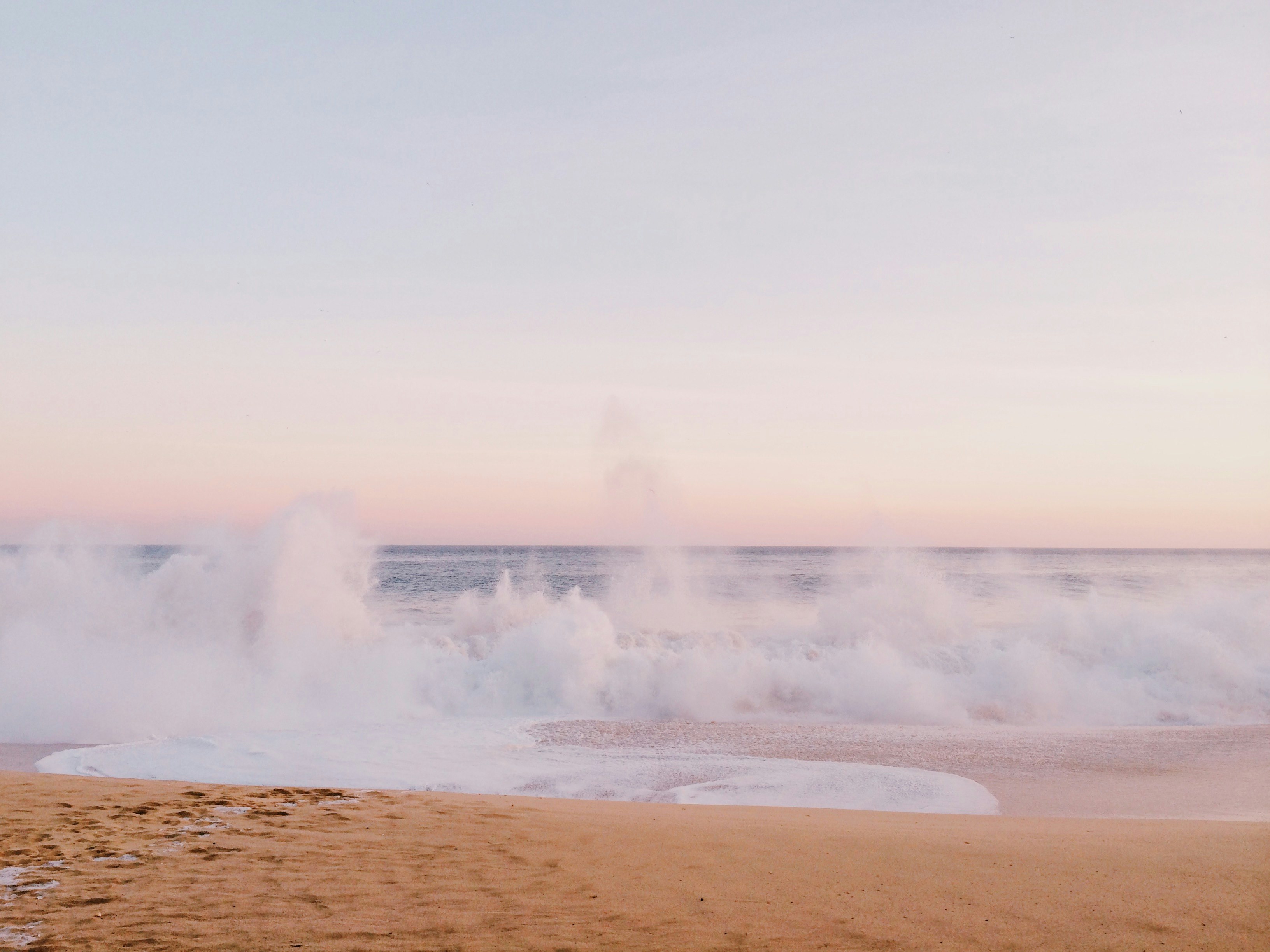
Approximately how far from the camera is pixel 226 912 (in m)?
4.75

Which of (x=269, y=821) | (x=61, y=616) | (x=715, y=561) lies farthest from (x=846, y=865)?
(x=715, y=561)

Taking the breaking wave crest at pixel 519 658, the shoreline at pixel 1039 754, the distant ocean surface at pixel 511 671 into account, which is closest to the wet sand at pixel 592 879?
the shoreline at pixel 1039 754

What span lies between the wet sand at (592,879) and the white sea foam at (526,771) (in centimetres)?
181

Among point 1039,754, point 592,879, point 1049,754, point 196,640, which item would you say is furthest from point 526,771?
point 196,640

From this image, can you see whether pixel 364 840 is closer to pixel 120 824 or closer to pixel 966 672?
pixel 120 824

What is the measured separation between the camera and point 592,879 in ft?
17.9

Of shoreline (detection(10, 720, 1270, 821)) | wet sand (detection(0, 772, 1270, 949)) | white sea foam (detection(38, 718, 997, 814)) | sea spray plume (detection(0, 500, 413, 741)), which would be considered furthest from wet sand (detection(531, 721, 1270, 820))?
sea spray plume (detection(0, 500, 413, 741))

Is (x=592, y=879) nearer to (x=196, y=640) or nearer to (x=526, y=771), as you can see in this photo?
(x=526, y=771)

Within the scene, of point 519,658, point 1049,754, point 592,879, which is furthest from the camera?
point 519,658

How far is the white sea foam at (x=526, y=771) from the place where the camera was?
372 inches

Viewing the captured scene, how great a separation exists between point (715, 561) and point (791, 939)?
2760 inches

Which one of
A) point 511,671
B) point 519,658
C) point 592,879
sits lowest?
point 511,671

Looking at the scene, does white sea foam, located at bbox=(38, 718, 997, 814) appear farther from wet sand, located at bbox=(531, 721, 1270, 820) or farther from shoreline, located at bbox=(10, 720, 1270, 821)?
wet sand, located at bbox=(531, 721, 1270, 820)

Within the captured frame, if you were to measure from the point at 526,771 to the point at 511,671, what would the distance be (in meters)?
7.12
